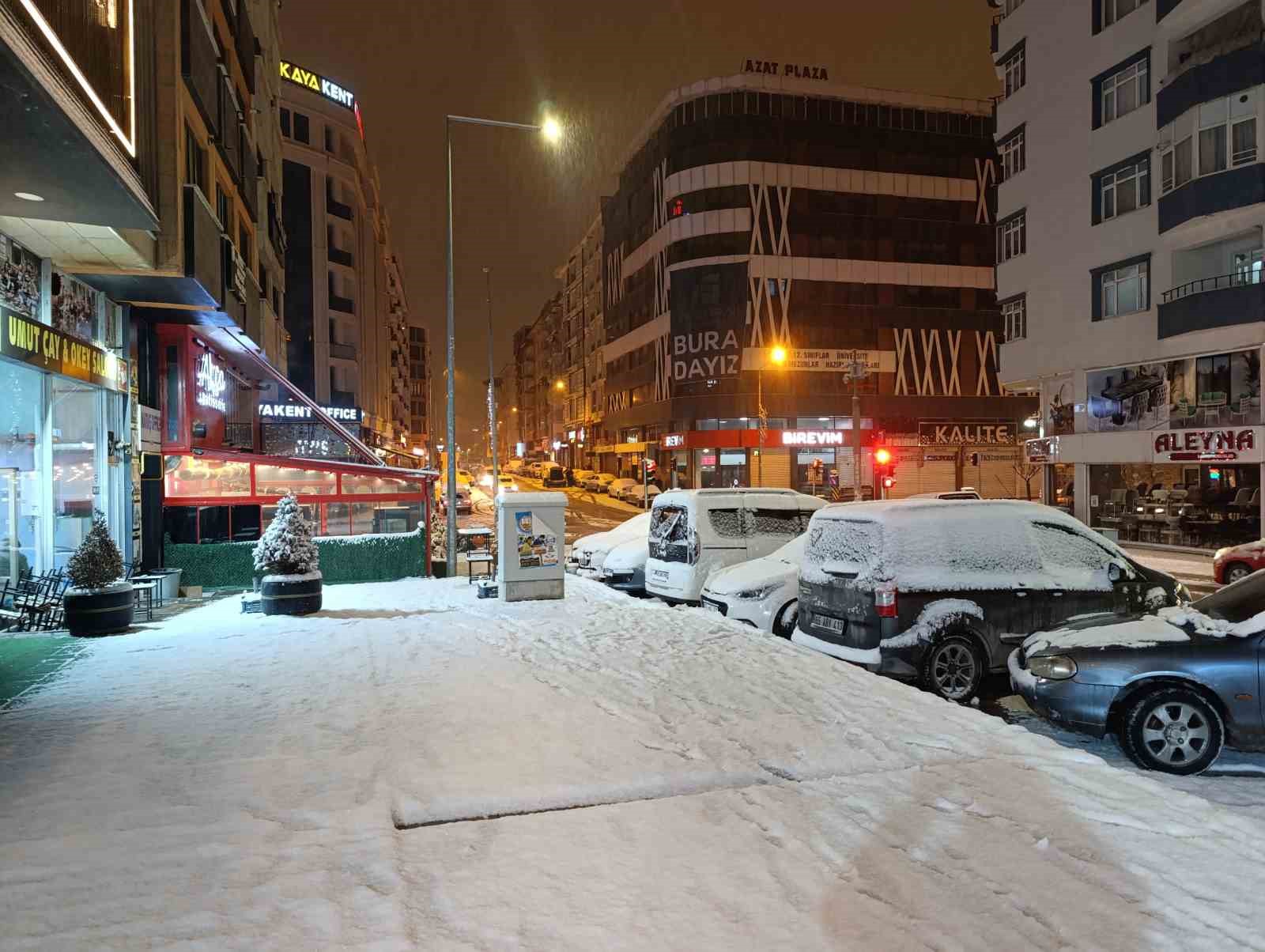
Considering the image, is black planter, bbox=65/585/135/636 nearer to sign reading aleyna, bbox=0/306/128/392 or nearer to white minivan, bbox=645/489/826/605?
sign reading aleyna, bbox=0/306/128/392

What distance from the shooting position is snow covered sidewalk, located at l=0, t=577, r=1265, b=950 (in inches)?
126

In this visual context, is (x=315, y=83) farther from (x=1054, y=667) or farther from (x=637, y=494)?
(x=1054, y=667)

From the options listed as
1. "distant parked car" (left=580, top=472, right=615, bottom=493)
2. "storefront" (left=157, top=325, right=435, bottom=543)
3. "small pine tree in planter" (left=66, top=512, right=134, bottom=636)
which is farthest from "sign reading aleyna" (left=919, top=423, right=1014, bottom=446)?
"small pine tree in planter" (left=66, top=512, right=134, bottom=636)

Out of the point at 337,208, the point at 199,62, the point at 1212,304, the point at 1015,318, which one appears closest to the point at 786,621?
the point at 199,62

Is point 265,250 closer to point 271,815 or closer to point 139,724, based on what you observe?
point 139,724

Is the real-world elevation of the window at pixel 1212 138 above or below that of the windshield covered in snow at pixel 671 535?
above

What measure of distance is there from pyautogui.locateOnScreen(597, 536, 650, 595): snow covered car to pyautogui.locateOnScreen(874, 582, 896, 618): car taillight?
690 centimetres

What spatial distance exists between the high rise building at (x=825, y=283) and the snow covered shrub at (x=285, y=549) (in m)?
42.2

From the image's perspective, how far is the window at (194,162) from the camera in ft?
43.4

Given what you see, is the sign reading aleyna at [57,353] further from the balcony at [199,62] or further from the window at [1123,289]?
the window at [1123,289]

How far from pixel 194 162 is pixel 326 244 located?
36.4 m

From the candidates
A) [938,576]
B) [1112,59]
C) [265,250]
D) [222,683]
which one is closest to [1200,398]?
[1112,59]

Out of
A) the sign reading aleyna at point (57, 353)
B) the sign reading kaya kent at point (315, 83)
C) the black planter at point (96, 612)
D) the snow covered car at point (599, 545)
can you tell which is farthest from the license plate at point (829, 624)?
the sign reading kaya kent at point (315, 83)

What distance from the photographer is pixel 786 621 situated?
971cm
